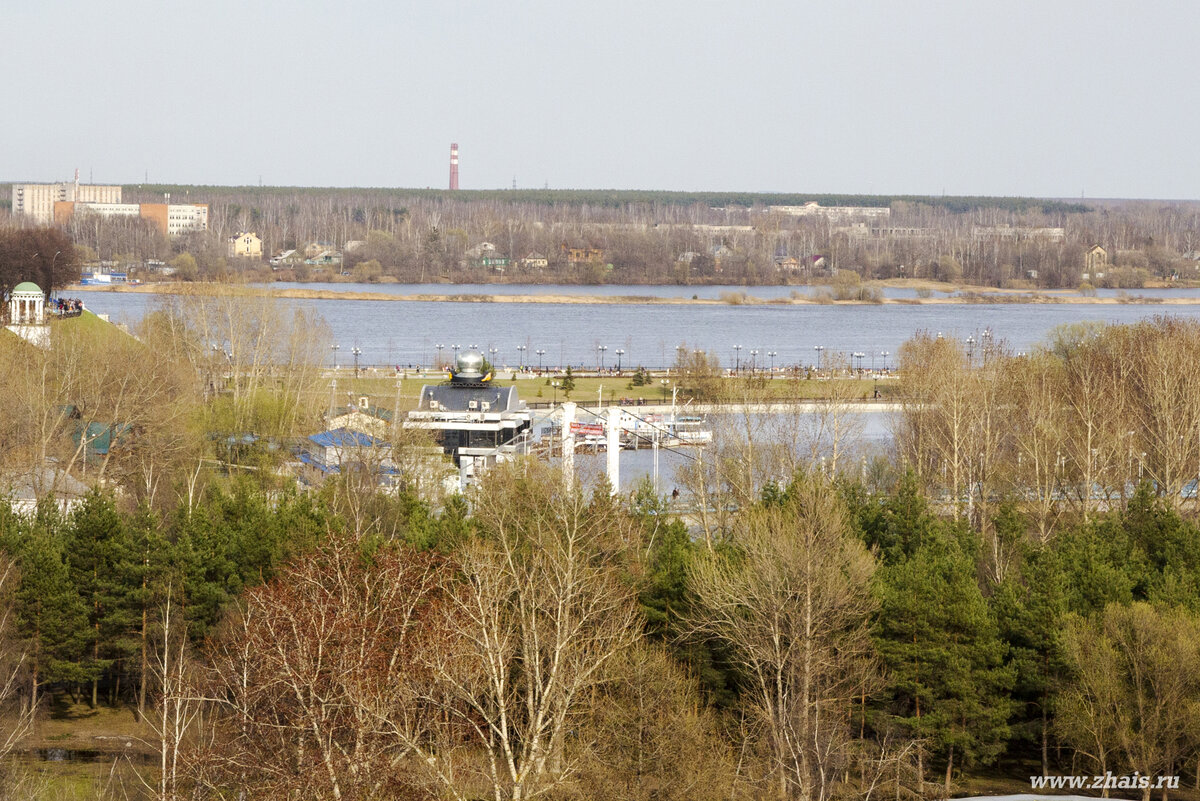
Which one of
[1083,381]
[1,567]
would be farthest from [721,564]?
[1083,381]

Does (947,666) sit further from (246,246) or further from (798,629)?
(246,246)

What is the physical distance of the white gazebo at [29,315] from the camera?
34781 millimetres

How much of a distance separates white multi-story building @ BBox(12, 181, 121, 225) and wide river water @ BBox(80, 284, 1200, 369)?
162 ft

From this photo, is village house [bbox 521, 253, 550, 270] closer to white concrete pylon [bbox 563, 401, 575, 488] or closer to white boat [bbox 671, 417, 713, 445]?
white boat [bbox 671, 417, 713, 445]

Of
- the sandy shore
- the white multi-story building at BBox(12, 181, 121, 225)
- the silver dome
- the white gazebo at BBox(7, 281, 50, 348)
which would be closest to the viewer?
the silver dome

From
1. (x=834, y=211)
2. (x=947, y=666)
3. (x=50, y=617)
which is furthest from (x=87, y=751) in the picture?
(x=834, y=211)

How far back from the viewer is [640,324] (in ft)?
245

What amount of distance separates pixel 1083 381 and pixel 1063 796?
15.9 meters

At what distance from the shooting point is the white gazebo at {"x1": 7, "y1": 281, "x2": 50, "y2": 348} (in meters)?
34.8

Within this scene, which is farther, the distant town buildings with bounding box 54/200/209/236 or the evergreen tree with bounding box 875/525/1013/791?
the distant town buildings with bounding box 54/200/209/236

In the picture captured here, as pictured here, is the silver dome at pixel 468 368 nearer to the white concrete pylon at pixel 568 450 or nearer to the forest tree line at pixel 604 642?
the white concrete pylon at pixel 568 450

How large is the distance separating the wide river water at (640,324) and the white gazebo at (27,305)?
18.8ft

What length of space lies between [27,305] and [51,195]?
355 ft

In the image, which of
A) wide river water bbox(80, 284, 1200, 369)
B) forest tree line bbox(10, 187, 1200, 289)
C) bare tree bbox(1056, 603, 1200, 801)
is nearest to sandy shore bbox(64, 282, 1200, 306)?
wide river water bbox(80, 284, 1200, 369)
